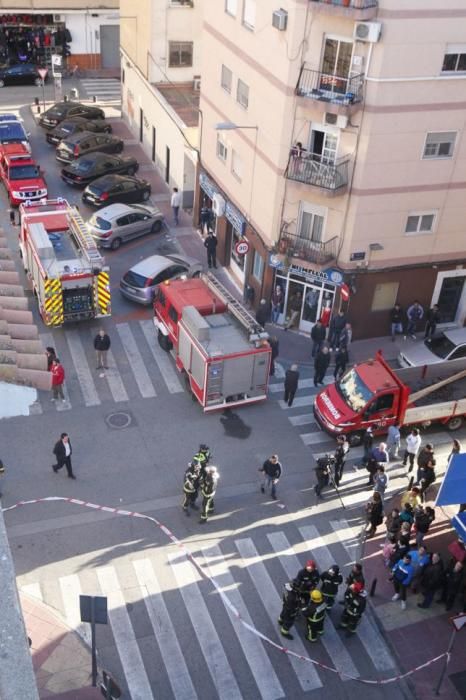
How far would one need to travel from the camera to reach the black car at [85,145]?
131 ft

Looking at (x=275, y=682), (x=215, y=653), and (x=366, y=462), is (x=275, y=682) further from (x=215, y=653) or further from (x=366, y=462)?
(x=366, y=462)

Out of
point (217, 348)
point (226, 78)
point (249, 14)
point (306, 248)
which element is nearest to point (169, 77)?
point (226, 78)

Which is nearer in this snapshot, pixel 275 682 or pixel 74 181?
pixel 275 682

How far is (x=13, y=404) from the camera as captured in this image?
971 inches

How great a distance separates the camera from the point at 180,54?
39.8 m

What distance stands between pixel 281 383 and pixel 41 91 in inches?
1221

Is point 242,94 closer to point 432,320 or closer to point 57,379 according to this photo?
point 432,320

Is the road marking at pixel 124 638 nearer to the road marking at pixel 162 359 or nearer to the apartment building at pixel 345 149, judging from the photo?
the road marking at pixel 162 359

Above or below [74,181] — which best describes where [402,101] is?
above

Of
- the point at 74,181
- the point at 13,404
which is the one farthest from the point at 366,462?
the point at 74,181

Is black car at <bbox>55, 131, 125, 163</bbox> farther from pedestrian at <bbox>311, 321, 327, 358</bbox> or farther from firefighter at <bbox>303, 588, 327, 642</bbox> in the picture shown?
firefighter at <bbox>303, 588, 327, 642</bbox>

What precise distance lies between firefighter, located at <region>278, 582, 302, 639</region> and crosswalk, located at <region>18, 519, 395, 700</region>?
0.78ft

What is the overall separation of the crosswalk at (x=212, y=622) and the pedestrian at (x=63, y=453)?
2.81 metres

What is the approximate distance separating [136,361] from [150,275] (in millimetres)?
3889
